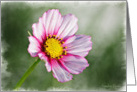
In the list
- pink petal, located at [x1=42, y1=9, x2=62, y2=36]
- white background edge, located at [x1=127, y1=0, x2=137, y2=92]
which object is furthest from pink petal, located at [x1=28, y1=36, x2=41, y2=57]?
white background edge, located at [x1=127, y1=0, x2=137, y2=92]

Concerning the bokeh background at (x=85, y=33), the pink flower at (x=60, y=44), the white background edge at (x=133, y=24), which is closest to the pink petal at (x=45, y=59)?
the pink flower at (x=60, y=44)

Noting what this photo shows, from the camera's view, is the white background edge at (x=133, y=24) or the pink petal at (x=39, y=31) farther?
the white background edge at (x=133, y=24)

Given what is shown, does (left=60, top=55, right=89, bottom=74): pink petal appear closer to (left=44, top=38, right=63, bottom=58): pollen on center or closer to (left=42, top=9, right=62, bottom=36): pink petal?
(left=44, top=38, right=63, bottom=58): pollen on center

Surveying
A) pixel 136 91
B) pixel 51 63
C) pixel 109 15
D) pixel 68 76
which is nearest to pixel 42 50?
pixel 51 63

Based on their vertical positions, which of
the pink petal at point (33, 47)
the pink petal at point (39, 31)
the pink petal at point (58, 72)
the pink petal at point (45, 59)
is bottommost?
the pink petal at point (58, 72)

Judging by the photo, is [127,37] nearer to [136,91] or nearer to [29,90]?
[136,91]

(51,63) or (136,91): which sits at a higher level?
(51,63)

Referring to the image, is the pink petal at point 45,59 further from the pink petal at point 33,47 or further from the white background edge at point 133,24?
the white background edge at point 133,24
